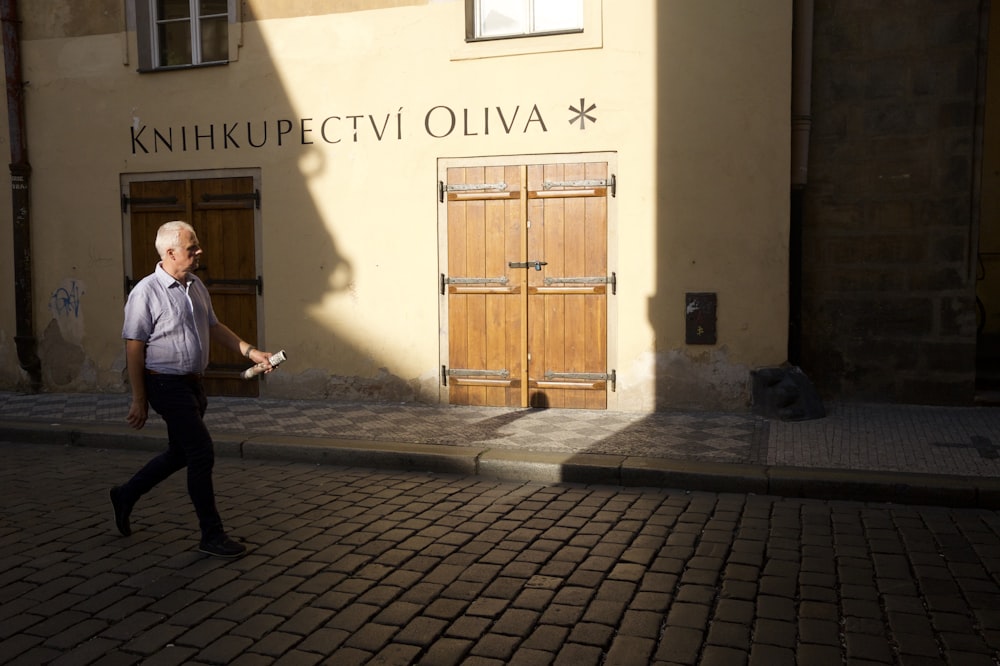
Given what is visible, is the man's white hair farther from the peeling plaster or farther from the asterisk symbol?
the peeling plaster

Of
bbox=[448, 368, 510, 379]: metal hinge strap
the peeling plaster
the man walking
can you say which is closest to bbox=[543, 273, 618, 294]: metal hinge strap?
the peeling plaster

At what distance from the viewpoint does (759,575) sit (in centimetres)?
412

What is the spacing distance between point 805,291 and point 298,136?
5180mm

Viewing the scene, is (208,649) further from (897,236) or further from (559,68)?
(897,236)

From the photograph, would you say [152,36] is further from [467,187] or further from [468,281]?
[468,281]

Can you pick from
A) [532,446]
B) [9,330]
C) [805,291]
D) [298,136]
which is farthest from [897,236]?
[9,330]

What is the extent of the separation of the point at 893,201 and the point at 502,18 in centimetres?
399

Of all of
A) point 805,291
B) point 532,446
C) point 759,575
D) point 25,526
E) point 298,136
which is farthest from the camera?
point 298,136

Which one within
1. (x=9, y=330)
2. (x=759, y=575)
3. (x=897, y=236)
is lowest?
(x=759, y=575)

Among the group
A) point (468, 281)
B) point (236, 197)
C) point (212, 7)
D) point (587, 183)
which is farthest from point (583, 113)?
point (212, 7)

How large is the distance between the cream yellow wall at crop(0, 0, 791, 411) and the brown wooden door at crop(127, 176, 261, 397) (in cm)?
22

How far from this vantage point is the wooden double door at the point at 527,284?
8453 mm

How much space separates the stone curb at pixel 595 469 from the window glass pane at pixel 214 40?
422 centimetres

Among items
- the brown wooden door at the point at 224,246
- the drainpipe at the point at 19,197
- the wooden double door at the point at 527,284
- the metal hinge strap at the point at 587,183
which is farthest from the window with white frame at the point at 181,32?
the metal hinge strap at the point at 587,183
